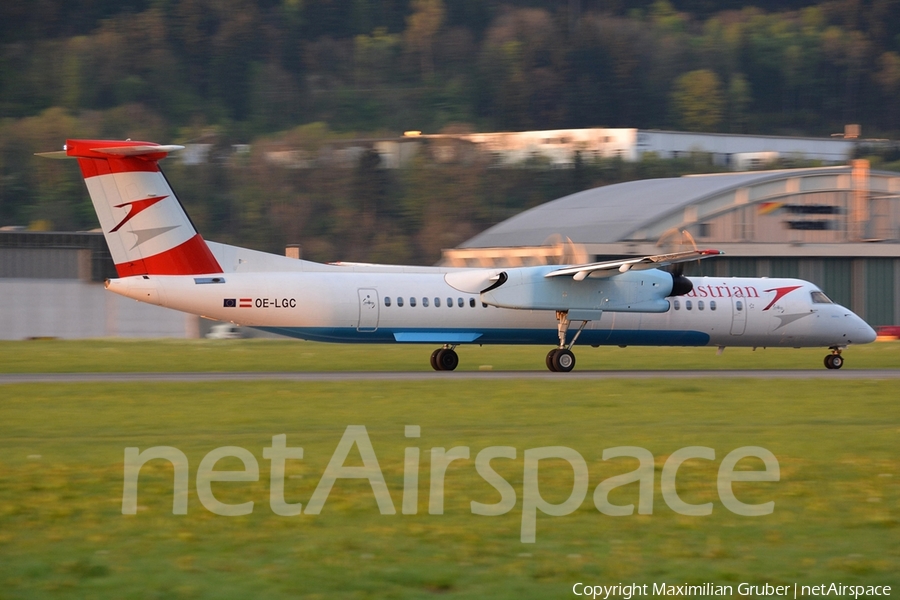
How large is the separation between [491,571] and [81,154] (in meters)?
16.5

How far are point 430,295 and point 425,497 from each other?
1449cm

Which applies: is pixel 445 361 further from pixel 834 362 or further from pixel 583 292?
pixel 834 362

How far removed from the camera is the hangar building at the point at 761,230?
46.4 meters

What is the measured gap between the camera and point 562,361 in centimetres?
2598

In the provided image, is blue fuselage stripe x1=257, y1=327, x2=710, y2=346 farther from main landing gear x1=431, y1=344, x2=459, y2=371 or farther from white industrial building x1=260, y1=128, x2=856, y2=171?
white industrial building x1=260, y1=128, x2=856, y2=171

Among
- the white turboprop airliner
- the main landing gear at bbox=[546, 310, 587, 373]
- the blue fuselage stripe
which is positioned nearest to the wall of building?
the white turboprop airliner

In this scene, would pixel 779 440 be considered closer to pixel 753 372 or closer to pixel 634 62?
pixel 753 372

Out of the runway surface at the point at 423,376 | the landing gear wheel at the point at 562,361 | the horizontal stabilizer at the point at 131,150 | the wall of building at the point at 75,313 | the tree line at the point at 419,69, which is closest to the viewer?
the horizontal stabilizer at the point at 131,150

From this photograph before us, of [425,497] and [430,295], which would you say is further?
[430,295]

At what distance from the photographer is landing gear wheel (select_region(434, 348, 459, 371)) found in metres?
26.3

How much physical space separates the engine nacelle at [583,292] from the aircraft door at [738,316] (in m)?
2.17
